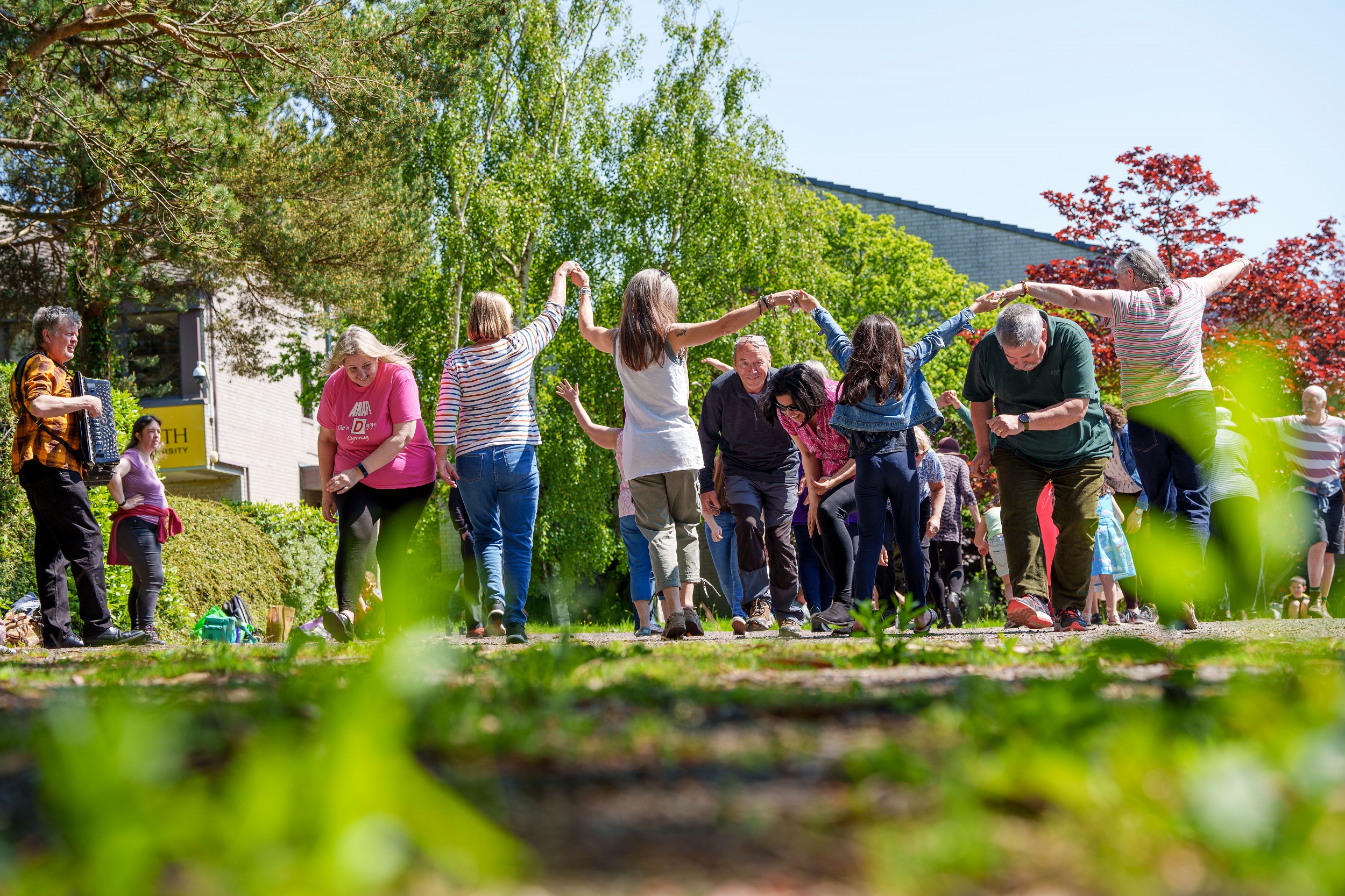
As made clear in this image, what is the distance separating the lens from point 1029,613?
6.81 m

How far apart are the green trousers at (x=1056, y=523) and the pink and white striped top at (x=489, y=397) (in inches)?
111

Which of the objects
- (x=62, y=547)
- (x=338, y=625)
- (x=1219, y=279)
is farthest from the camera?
(x=62, y=547)

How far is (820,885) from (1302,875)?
0.53 meters

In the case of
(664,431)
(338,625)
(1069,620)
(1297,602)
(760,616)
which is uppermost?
(664,431)

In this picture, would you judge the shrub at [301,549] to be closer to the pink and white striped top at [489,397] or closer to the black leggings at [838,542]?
the pink and white striped top at [489,397]

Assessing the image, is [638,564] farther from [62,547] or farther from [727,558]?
[62,547]

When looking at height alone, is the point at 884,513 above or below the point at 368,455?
below

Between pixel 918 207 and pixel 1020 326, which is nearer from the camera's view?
pixel 1020 326

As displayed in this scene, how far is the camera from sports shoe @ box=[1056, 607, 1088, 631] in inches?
266

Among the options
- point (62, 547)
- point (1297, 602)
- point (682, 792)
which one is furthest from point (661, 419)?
point (1297, 602)

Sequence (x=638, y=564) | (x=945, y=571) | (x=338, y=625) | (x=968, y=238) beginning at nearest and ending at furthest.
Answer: (x=338, y=625) < (x=638, y=564) < (x=945, y=571) < (x=968, y=238)

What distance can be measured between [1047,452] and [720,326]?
2.02 m

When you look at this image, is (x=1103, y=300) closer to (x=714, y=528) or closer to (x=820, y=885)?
(x=714, y=528)

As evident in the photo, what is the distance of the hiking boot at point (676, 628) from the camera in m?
6.67
